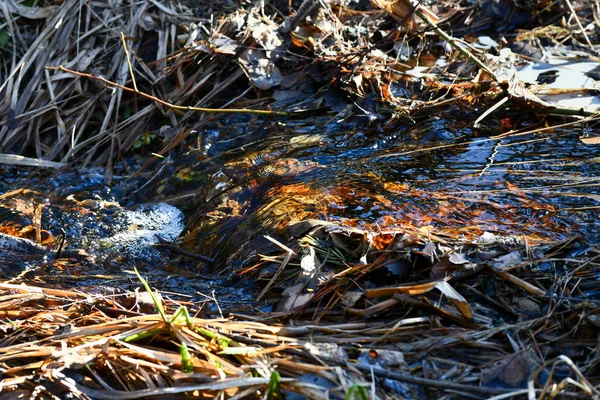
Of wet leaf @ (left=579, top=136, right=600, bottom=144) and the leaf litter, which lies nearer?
the leaf litter

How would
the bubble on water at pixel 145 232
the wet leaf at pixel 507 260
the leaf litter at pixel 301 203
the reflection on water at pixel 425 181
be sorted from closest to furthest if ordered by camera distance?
the leaf litter at pixel 301 203, the wet leaf at pixel 507 260, the reflection on water at pixel 425 181, the bubble on water at pixel 145 232

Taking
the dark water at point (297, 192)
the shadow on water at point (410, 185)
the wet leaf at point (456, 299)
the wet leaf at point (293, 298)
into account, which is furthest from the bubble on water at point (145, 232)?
the wet leaf at point (456, 299)

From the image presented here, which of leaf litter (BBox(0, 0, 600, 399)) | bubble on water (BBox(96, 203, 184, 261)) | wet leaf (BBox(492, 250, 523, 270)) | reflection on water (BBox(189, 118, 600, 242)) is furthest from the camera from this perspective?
bubble on water (BBox(96, 203, 184, 261))

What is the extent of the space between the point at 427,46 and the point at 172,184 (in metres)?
1.81

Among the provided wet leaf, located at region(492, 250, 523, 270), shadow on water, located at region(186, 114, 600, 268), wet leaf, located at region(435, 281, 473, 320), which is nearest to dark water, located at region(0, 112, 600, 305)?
shadow on water, located at region(186, 114, 600, 268)

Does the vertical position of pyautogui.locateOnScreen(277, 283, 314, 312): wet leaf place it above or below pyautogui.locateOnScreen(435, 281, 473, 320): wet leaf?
below

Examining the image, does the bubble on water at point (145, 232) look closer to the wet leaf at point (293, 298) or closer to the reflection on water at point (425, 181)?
the reflection on water at point (425, 181)

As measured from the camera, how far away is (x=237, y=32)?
13.9 ft

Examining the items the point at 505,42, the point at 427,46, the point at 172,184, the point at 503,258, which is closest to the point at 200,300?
the point at 503,258

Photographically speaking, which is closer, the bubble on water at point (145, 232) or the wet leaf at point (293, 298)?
the wet leaf at point (293, 298)

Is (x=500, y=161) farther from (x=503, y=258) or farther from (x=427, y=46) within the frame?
(x=427, y=46)

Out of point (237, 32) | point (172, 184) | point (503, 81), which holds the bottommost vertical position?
point (172, 184)

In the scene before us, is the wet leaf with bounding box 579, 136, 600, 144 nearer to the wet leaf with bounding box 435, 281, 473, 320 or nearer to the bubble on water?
the wet leaf with bounding box 435, 281, 473, 320

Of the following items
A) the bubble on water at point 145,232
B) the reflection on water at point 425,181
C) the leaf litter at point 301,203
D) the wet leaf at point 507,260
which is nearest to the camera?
the leaf litter at point 301,203
